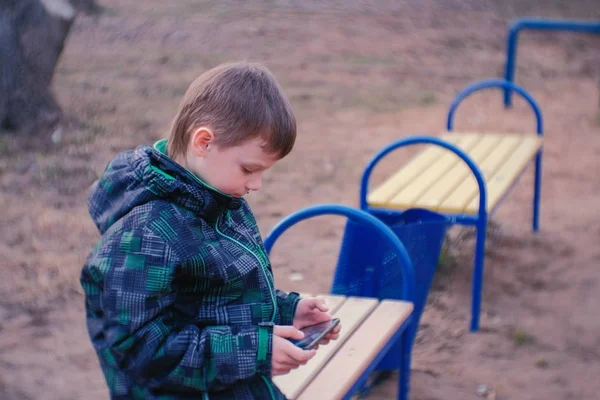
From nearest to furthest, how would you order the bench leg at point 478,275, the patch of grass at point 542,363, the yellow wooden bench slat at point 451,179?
the patch of grass at point 542,363, the bench leg at point 478,275, the yellow wooden bench slat at point 451,179

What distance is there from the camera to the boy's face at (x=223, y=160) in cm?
155

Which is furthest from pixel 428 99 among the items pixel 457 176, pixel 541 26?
pixel 457 176

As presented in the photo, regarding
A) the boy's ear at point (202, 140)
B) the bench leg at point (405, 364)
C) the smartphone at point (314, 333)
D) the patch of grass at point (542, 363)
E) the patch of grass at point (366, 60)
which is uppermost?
the boy's ear at point (202, 140)

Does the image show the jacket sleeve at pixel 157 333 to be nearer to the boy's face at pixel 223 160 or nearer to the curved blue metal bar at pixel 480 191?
the boy's face at pixel 223 160

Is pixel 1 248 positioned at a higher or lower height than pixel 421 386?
higher

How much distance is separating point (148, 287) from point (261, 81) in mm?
477

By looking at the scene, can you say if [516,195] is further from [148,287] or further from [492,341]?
[148,287]

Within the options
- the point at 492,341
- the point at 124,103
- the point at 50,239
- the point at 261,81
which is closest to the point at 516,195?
the point at 492,341

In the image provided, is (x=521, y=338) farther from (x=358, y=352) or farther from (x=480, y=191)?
(x=358, y=352)

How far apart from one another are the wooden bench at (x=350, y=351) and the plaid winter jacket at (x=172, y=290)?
335 mm

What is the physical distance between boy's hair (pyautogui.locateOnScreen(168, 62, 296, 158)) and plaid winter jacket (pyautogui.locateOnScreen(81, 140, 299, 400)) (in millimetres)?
93

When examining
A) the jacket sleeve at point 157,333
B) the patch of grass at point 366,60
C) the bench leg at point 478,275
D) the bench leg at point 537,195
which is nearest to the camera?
the jacket sleeve at point 157,333

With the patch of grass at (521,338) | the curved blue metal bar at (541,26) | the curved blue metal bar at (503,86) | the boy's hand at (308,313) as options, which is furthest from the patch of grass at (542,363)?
the curved blue metal bar at (541,26)

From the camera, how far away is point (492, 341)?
3393 mm
